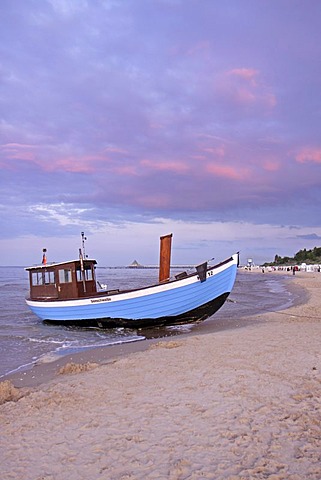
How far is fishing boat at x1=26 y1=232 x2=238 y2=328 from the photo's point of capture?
13.8 m

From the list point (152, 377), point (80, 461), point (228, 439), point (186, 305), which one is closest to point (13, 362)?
point (152, 377)

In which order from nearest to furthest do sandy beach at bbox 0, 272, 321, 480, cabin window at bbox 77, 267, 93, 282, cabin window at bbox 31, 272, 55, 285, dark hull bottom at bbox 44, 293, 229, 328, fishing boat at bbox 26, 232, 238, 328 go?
sandy beach at bbox 0, 272, 321, 480 → fishing boat at bbox 26, 232, 238, 328 → dark hull bottom at bbox 44, 293, 229, 328 → cabin window at bbox 77, 267, 93, 282 → cabin window at bbox 31, 272, 55, 285

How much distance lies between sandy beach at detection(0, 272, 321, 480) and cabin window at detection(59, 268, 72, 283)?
856cm

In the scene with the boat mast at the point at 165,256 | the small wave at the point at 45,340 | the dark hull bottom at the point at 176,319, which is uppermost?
the boat mast at the point at 165,256

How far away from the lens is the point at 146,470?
3.72 meters

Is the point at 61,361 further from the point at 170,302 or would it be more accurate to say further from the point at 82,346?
the point at 170,302

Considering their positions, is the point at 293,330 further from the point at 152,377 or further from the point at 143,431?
the point at 143,431

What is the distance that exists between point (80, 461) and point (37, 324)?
14.5 meters

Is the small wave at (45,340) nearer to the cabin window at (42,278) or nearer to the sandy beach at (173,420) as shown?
the cabin window at (42,278)

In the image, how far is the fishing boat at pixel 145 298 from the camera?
13.8 m

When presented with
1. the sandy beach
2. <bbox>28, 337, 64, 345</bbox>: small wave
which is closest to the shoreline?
the sandy beach

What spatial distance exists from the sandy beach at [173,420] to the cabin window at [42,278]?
9.17 m

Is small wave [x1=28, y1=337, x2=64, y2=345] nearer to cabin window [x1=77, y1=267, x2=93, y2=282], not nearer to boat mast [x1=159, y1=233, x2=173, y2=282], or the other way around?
cabin window [x1=77, y1=267, x2=93, y2=282]

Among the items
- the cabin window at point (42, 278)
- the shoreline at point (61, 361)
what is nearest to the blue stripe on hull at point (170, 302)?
the shoreline at point (61, 361)
